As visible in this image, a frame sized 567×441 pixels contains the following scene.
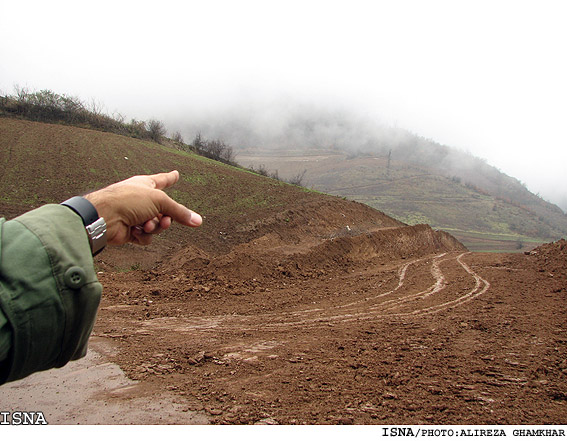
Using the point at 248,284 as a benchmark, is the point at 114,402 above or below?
above

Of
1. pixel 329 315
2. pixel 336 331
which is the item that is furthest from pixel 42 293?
pixel 329 315

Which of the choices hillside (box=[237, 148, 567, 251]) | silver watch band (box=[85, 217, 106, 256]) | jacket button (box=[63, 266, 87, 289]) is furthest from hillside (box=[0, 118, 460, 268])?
hillside (box=[237, 148, 567, 251])

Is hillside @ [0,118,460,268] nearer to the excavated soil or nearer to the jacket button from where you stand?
the excavated soil

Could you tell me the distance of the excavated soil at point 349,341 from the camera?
3.06 metres

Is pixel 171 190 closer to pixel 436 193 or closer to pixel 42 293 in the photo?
pixel 42 293

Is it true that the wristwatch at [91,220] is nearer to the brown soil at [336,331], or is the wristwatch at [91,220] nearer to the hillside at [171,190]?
the brown soil at [336,331]

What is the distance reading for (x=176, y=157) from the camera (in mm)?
28844

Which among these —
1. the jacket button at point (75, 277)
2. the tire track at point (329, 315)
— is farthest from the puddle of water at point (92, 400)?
the tire track at point (329, 315)

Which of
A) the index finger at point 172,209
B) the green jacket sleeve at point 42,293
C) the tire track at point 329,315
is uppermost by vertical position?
the index finger at point 172,209

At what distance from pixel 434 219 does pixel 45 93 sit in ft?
162

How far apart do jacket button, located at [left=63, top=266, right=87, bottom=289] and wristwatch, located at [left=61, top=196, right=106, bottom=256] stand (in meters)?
0.36

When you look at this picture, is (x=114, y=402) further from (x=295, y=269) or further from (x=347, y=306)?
(x=295, y=269)

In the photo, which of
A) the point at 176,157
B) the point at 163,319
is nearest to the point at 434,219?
the point at 176,157

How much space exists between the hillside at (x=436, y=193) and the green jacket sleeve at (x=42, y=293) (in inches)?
1510
